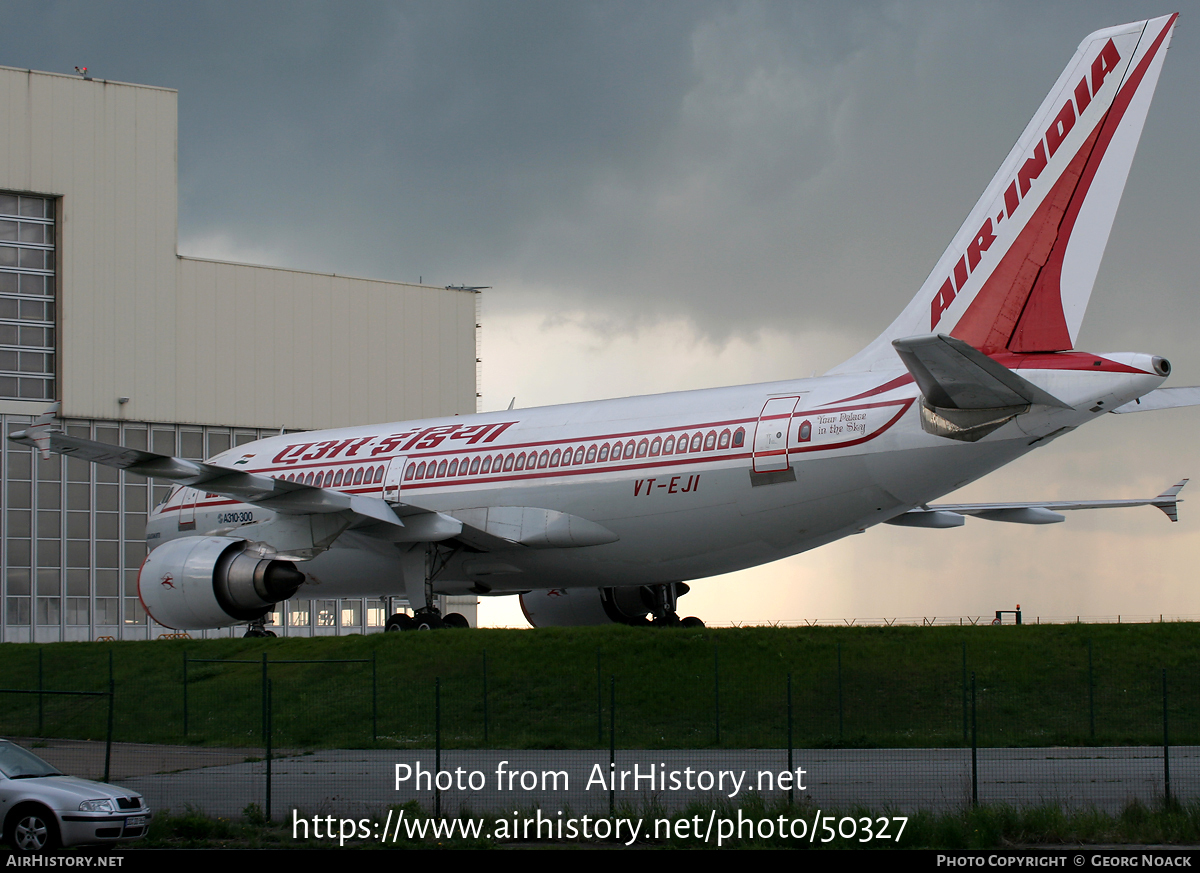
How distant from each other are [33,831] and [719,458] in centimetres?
1205

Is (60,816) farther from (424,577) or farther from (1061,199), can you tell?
(1061,199)

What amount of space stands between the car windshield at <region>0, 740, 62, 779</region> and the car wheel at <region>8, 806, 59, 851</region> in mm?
501

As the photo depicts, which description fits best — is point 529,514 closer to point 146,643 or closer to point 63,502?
point 146,643

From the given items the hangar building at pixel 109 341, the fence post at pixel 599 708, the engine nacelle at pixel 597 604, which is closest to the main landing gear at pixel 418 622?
the engine nacelle at pixel 597 604

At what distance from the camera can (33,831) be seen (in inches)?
484

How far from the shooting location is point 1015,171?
20141 millimetres

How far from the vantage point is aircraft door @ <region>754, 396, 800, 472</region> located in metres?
21.0

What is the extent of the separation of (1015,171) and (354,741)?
1291 centimetres

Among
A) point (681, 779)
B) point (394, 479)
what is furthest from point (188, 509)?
point (681, 779)

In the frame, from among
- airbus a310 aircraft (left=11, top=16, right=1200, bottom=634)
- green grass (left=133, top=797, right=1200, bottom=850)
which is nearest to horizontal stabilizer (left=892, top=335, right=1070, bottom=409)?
airbus a310 aircraft (left=11, top=16, right=1200, bottom=634)

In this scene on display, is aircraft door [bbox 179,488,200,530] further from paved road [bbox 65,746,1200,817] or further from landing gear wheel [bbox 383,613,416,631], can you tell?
paved road [bbox 65,746,1200,817]

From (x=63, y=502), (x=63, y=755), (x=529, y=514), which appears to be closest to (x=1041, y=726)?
A: (x=529, y=514)

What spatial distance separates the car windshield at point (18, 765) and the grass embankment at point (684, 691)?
781 centimetres

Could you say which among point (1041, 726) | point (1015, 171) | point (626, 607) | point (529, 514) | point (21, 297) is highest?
point (21, 297)
